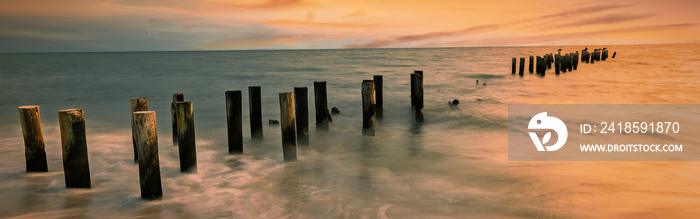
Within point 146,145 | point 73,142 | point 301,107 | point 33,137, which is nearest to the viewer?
point 146,145

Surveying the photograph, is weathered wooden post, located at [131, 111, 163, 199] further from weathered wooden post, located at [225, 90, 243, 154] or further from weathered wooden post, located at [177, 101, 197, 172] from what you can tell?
weathered wooden post, located at [225, 90, 243, 154]

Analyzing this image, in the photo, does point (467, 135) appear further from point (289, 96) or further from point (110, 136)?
point (110, 136)

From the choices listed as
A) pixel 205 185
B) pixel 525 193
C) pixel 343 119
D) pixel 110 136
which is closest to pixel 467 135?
pixel 343 119

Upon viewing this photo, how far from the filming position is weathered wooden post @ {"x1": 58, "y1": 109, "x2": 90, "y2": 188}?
15.1ft

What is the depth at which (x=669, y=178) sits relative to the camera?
5656mm

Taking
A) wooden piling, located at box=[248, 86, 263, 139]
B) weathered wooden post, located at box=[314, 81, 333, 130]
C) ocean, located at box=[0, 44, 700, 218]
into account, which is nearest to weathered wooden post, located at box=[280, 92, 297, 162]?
ocean, located at box=[0, 44, 700, 218]

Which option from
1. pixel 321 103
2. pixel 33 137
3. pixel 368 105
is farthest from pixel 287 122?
pixel 33 137

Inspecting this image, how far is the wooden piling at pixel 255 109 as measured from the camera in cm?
696

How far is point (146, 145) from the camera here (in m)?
4.44

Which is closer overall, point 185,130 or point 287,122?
point 185,130

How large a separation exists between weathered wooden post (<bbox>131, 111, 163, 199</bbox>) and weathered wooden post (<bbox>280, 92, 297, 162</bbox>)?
5.82ft

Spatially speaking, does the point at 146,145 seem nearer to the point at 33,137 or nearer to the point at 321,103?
the point at 33,137

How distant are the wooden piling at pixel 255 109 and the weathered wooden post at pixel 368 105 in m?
1.74

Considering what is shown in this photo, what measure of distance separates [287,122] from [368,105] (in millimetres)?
2105
